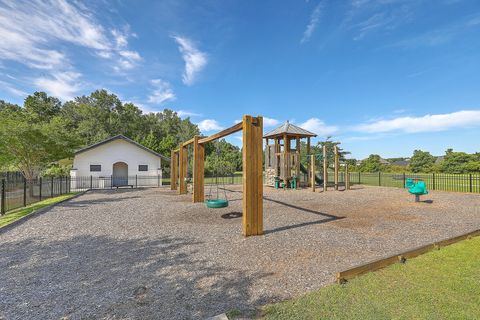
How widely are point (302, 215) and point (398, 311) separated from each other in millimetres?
6045

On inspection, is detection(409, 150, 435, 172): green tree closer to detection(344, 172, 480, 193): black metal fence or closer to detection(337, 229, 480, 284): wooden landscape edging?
detection(344, 172, 480, 193): black metal fence

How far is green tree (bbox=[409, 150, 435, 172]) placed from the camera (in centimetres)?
4590

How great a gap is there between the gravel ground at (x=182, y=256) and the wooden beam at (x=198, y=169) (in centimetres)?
302

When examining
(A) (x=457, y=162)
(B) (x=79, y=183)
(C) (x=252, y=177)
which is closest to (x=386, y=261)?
(C) (x=252, y=177)

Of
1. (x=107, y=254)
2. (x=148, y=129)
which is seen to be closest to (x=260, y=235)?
(x=107, y=254)

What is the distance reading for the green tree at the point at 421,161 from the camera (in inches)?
1807

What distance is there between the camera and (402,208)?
1021cm

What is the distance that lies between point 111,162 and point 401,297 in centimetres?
2469

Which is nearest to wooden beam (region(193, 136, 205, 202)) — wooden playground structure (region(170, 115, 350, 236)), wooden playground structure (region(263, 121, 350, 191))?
wooden playground structure (region(170, 115, 350, 236))

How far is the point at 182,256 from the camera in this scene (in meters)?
5.00

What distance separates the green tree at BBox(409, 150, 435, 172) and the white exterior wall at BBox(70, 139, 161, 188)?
4592 centimetres

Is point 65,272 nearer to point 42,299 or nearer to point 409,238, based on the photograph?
point 42,299

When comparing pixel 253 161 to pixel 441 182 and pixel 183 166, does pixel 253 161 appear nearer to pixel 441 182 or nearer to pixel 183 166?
pixel 183 166

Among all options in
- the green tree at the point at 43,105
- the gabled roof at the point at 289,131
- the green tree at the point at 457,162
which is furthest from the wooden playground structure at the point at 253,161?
the green tree at the point at 43,105
